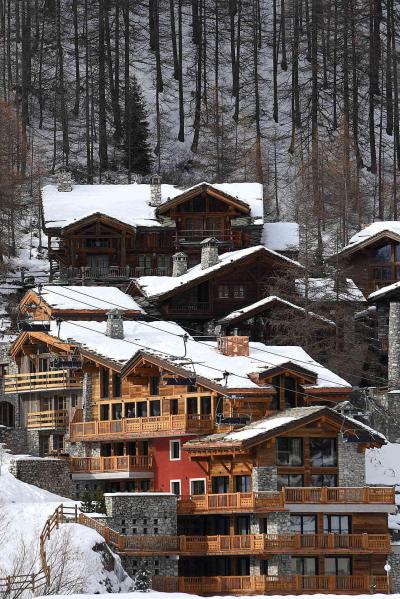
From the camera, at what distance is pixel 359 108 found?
12562 cm

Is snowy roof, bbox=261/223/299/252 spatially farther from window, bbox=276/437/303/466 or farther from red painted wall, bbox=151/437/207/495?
window, bbox=276/437/303/466

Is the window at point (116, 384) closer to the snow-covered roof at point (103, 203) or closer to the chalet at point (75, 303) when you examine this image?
the chalet at point (75, 303)

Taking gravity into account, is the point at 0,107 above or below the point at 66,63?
below

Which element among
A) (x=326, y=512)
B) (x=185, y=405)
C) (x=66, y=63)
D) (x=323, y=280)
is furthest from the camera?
(x=66, y=63)

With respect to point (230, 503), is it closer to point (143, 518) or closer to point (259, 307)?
point (143, 518)

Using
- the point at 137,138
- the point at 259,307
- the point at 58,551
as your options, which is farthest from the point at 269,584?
the point at 137,138

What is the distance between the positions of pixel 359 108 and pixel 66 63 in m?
22.4

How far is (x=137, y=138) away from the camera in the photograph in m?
120

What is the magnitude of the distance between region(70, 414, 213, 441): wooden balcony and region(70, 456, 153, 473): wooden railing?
936mm

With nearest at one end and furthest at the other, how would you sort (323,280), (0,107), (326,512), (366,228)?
(326,512) → (323,280) → (366,228) → (0,107)

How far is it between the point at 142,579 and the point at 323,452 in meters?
8.56

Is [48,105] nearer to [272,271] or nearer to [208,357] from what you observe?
[272,271]

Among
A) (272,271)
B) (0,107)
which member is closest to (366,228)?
(272,271)

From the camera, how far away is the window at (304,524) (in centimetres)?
6431
